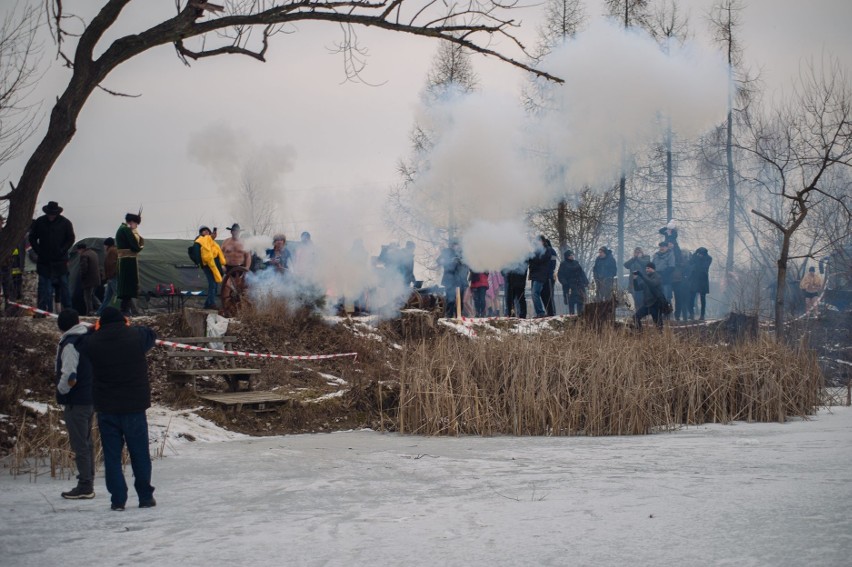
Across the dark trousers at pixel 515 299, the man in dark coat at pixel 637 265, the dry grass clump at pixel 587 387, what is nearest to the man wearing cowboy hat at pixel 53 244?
the dry grass clump at pixel 587 387

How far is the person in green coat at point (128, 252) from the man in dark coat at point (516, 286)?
8.95 m

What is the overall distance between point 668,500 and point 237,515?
3.67 metres

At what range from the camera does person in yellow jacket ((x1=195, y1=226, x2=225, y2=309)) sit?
2059cm

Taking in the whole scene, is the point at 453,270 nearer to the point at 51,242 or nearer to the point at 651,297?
the point at 651,297

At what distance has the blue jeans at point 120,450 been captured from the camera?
8.53 meters

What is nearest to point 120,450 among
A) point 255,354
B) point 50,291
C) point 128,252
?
point 255,354

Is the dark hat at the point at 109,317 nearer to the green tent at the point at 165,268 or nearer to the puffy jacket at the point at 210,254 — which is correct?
the puffy jacket at the point at 210,254

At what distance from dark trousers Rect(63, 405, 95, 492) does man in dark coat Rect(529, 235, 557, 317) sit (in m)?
14.8

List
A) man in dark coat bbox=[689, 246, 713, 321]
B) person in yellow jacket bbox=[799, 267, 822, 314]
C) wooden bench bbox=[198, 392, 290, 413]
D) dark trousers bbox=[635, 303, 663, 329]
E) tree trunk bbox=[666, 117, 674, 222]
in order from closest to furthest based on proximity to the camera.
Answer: wooden bench bbox=[198, 392, 290, 413] → dark trousers bbox=[635, 303, 663, 329] → man in dark coat bbox=[689, 246, 713, 321] → person in yellow jacket bbox=[799, 267, 822, 314] → tree trunk bbox=[666, 117, 674, 222]

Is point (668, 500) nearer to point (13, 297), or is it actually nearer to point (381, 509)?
point (381, 509)

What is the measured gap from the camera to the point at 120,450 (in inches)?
346

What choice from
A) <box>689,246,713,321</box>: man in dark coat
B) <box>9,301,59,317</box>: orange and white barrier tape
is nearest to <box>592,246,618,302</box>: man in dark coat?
<box>689,246,713,321</box>: man in dark coat

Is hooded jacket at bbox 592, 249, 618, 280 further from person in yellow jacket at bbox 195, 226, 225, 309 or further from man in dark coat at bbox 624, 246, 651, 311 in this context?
person in yellow jacket at bbox 195, 226, 225, 309

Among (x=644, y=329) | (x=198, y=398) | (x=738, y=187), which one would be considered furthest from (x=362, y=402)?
(x=738, y=187)
